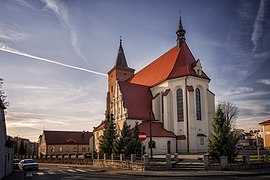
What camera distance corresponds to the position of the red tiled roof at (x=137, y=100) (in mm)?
45562

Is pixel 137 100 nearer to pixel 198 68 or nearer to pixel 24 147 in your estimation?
pixel 198 68

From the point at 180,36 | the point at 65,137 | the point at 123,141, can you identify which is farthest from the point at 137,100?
the point at 65,137

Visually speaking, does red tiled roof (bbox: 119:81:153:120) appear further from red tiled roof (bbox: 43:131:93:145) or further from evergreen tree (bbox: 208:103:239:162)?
red tiled roof (bbox: 43:131:93:145)

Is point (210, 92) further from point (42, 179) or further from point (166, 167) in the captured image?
point (42, 179)

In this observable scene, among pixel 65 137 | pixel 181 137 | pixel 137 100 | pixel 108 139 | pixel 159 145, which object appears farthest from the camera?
pixel 65 137

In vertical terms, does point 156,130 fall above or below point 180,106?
below

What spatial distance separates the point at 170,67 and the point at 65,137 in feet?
154

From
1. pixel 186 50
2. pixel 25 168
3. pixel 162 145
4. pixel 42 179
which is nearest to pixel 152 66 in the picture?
pixel 186 50

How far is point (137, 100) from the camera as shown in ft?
157

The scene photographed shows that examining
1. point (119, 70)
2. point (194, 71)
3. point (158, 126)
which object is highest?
point (119, 70)

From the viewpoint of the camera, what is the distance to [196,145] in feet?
137

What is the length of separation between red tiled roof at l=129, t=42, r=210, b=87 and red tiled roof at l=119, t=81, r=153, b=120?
7.63 ft

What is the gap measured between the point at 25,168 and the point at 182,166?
17887 mm

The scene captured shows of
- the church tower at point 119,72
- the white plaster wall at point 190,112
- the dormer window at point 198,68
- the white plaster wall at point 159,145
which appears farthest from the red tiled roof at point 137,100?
the church tower at point 119,72
